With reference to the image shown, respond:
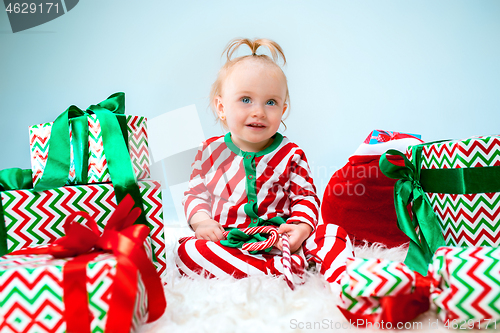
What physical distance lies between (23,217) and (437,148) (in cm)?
87

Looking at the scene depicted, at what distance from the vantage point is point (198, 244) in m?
0.92

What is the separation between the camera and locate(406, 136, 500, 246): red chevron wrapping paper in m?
0.72

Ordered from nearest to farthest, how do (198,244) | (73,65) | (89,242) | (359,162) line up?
(89,242) < (198,244) < (359,162) < (73,65)

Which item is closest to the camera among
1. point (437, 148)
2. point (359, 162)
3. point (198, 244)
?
point (437, 148)

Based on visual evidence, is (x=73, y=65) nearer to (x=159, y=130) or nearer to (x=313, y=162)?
(x=159, y=130)

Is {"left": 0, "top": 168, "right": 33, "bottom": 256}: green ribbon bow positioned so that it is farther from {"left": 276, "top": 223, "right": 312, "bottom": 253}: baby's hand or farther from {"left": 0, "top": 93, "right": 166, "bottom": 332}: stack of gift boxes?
{"left": 276, "top": 223, "right": 312, "bottom": 253}: baby's hand

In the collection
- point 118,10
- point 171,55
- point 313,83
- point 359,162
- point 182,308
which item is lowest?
point 182,308

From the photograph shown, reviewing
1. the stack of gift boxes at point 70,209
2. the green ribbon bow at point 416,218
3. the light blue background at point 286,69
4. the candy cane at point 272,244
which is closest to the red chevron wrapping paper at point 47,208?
the stack of gift boxes at point 70,209

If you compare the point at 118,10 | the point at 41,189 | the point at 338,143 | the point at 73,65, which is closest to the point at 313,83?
the point at 338,143

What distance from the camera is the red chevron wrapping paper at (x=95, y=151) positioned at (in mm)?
775

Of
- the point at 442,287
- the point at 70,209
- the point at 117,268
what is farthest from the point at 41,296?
the point at 442,287

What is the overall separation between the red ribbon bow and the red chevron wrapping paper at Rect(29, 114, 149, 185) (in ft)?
0.44

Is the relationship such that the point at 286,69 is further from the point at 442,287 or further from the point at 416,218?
the point at 442,287

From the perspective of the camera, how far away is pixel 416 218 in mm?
805
